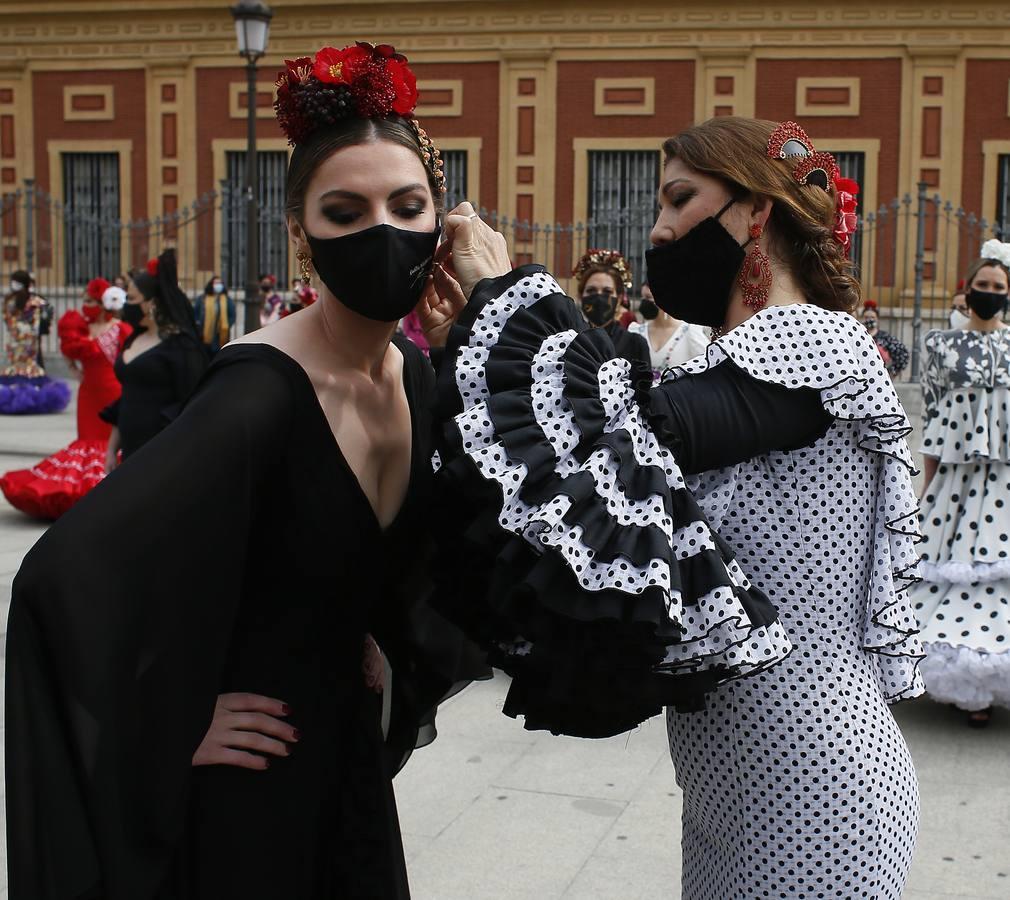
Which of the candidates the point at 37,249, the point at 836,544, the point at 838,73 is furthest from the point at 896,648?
the point at 37,249

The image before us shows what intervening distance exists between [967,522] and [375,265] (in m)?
4.19

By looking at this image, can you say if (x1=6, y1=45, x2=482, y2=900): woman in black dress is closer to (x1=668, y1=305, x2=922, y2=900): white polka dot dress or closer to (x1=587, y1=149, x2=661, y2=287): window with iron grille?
(x1=668, y1=305, x2=922, y2=900): white polka dot dress

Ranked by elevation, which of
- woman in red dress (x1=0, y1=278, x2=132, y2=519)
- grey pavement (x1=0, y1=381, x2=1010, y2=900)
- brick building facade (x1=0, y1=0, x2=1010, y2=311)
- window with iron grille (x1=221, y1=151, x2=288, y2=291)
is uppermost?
brick building facade (x1=0, y1=0, x2=1010, y2=311)

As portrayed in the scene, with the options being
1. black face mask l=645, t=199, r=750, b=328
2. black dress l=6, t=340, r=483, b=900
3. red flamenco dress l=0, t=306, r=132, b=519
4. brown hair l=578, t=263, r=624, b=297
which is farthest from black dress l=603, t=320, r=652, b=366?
red flamenco dress l=0, t=306, r=132, b=519

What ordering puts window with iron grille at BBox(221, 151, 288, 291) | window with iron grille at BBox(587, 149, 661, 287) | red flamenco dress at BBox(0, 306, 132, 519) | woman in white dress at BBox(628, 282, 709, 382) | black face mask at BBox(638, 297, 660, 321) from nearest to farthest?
woman in white dress at BBox(628, 282, 709, 382)
black face mask at BBox(638, 297, 660, 321)
red flamenco dress at BBox(0, 306, 132, 519)
window with iron grille at BBox(221, 151, 288, 291)
window with iron grille at BBox(587, 149, 661, 287)

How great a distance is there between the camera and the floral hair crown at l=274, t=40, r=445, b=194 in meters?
2.08

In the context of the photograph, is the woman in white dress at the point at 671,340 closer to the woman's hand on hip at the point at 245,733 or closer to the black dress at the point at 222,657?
the black dress at the point at 222,657

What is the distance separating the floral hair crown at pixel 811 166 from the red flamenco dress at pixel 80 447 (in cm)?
740

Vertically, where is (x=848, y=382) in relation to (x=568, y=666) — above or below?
above

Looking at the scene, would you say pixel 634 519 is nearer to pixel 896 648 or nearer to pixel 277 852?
pixel 896 648

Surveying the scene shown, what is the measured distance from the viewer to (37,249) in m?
24.0

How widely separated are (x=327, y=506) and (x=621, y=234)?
2017 cm

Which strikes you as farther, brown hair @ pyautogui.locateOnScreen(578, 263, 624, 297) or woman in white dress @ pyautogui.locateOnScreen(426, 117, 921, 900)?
brown hair @ pyautogui.locateOnScreen(578, 263, 624, 297)

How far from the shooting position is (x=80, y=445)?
957 centimetres
